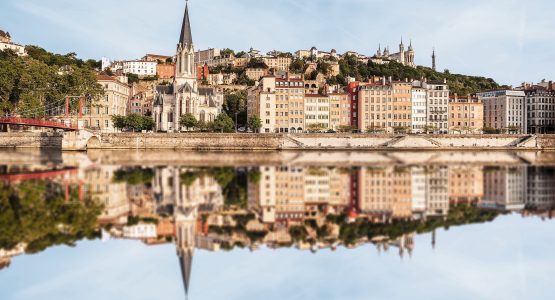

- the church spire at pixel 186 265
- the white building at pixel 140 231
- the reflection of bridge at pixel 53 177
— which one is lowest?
the church spire at pixel 186 265

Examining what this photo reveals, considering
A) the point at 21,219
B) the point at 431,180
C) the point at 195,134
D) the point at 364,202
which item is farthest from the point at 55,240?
the point at 195,134

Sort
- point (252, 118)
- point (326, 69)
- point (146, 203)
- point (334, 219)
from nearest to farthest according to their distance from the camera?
point (334, 219) < point (146, 203) < point (252, 118) < point (326, 69)

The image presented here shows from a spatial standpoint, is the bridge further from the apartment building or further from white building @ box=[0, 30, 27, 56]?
the apartment building

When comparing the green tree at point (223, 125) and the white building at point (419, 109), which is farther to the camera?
the white building at point (419, 109)

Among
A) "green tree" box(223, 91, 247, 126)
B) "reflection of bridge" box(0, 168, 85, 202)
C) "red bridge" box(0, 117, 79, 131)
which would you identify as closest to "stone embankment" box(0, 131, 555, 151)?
"red bridge" box(0, 117, 79, 131)

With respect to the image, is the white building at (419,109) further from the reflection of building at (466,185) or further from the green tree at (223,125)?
the reflection of building at (466,185)

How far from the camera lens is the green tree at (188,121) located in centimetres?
8269

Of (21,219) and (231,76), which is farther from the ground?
(231,76)

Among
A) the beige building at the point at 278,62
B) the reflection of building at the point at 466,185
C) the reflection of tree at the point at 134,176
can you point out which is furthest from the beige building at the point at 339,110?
the beige building at the point at 278,62

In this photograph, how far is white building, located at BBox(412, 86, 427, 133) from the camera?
91575 millimetres

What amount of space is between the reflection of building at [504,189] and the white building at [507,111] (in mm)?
67724

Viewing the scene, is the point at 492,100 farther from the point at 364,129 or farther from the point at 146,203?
the point at 146,203

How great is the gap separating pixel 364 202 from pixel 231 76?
404ft

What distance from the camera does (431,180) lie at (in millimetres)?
29234
